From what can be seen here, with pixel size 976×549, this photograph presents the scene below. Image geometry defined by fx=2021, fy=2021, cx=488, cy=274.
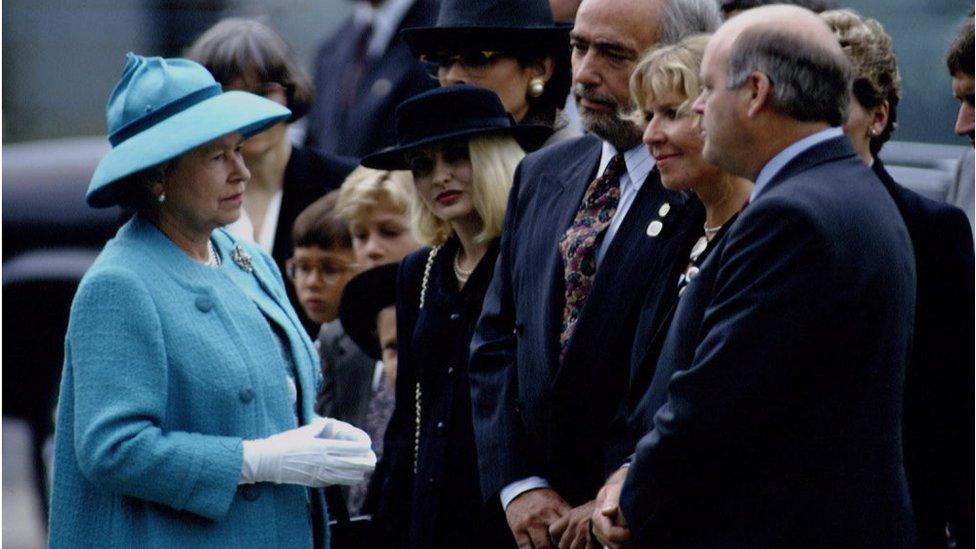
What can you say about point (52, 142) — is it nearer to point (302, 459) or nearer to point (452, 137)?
point (452, 137)

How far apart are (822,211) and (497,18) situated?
7.36ft

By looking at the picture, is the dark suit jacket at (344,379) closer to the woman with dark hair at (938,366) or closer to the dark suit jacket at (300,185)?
the dark suit jacket at (300,185)

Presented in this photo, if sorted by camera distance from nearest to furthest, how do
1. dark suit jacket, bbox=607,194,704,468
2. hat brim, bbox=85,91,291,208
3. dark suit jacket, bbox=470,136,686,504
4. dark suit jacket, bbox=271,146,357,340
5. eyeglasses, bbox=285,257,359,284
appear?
dark suit jacket, bbox=607,194,704,468
hat brim, bbox=85,91,291,208
dark suit jacket, bbox=470,136,686,504
eyeglasses, bbox=285,257,359,284
dark suit jacket, bbox=271,146,357,340

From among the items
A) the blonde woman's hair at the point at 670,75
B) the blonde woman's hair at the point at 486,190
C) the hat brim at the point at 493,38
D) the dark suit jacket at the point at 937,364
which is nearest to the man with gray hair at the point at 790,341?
the blonde woman's hair at the point at 670,75

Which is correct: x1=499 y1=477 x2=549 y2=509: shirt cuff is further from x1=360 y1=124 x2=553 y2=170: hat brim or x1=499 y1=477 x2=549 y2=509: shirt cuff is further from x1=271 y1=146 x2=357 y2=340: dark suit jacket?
x1=271 y1=146 x2=357 y2=340: dark suit jacket

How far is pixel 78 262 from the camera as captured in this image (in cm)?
845

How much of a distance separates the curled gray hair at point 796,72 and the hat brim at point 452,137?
1426 mm

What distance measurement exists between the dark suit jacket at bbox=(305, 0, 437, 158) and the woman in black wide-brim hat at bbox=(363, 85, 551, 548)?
9.09 feet

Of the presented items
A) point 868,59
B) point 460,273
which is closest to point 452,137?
point 460,273

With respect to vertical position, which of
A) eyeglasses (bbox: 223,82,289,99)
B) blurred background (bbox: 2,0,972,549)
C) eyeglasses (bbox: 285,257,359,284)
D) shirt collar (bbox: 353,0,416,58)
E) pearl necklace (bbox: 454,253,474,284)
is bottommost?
blurred background (bbox: 2,0,972,549)

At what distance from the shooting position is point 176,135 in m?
4.25

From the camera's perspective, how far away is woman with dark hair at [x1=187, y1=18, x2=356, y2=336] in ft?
21.8

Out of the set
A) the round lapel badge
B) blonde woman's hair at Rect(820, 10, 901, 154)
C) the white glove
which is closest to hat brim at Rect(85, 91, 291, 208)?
the white glove

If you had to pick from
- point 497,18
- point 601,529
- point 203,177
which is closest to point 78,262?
point 497,18
